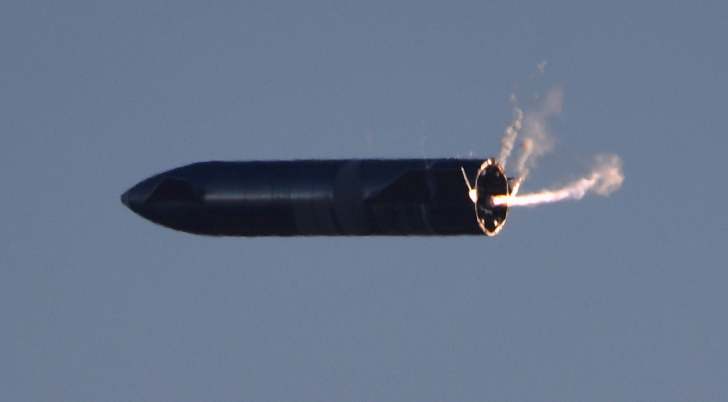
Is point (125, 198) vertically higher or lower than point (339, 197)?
higher

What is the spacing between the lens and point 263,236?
14200 centimetres

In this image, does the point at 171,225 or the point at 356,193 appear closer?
the point at 356,193

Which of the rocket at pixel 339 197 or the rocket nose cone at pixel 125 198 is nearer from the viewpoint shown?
the rocket at pixel 339 197

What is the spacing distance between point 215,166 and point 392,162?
11.7 meters

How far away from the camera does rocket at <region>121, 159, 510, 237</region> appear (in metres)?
134

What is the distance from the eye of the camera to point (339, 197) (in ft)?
452

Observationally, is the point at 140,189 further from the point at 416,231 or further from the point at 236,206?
the point at 416,231

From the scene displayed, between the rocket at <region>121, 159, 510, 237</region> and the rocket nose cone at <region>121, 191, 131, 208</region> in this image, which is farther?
the rocket nose cone at <region>121, 191, 131, 208</region>

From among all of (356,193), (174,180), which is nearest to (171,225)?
(174,180)

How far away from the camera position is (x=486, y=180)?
448ft

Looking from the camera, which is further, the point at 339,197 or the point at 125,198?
the point at 125,198

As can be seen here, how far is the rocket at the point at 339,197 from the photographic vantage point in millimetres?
134500

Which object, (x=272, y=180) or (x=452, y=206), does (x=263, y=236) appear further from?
(x=452, y=206)

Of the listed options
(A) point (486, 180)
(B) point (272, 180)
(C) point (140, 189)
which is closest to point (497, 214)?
(A) point (486, 180)
